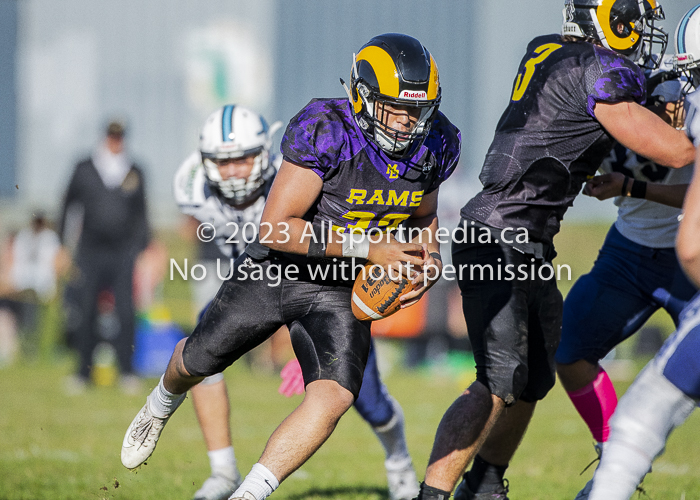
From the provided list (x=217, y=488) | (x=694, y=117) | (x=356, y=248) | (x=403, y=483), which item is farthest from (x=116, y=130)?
(x=694, y=117)

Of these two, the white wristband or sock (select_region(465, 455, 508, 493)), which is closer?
the white wristband

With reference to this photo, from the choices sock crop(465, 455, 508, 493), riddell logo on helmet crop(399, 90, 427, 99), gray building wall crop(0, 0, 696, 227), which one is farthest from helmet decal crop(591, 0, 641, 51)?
gray building wall crop(0, 0, 696, 227)

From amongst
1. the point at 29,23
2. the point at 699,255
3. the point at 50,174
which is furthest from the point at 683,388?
the point at 29,23

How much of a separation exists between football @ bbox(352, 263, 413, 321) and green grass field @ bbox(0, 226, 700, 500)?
4.75ft

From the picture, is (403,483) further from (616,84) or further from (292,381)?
(616,84)

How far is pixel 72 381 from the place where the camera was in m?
8.48

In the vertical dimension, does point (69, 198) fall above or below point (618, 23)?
below

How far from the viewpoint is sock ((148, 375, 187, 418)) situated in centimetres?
344

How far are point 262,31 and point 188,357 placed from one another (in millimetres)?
21705

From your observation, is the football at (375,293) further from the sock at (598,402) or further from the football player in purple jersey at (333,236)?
the sock at (598,402)

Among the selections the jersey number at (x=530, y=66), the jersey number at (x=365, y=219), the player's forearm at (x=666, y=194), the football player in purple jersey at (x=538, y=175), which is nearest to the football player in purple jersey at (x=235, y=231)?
the football player in purple jersey at (x=538, y=175)

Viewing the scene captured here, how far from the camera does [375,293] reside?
288 cm

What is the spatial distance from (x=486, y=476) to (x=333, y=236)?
1.35m

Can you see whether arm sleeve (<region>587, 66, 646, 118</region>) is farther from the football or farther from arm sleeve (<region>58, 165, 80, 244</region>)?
arm sleeve (<region>58, 165, 80, 244</region>)
